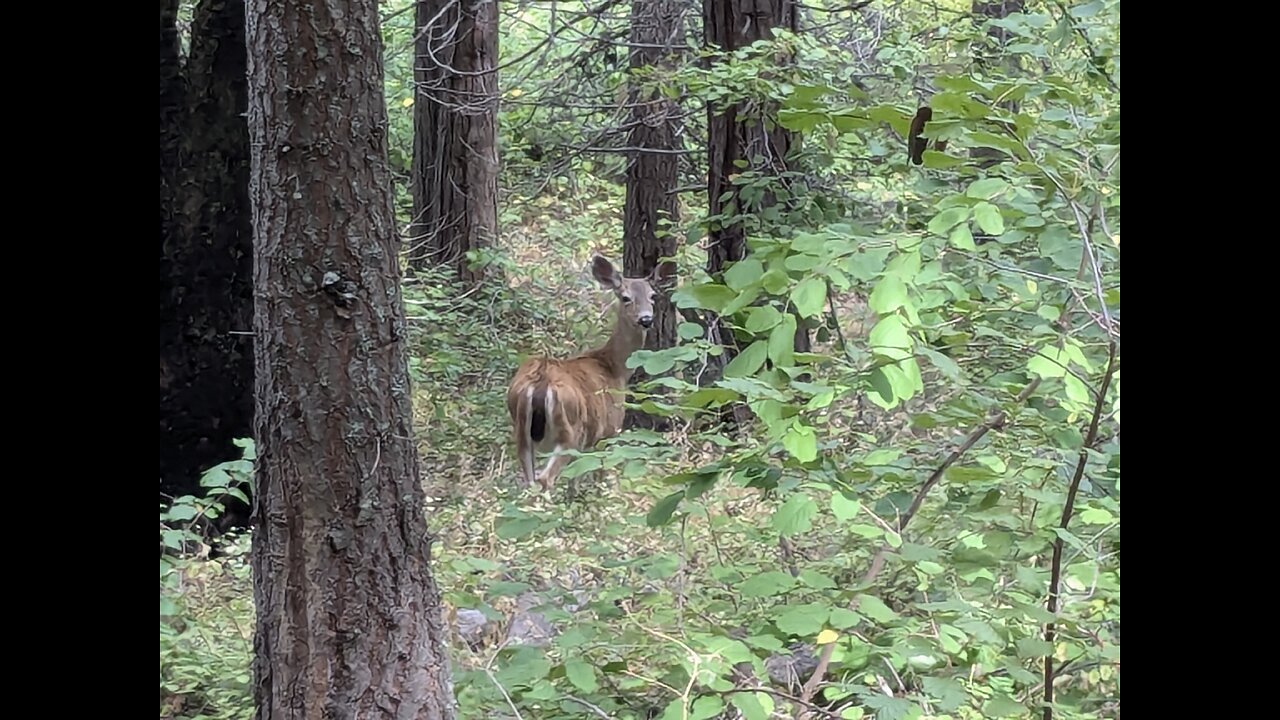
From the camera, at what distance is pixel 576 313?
10.5 m

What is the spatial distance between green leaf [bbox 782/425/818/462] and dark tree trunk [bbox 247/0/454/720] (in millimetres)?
1257

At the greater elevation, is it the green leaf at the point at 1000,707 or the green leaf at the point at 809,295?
the green leaf at the point at 809,295

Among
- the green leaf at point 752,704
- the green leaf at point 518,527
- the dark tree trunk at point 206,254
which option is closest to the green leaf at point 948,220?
the green leaf at point 752,704

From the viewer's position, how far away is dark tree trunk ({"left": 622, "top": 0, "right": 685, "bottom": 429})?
8484 mm

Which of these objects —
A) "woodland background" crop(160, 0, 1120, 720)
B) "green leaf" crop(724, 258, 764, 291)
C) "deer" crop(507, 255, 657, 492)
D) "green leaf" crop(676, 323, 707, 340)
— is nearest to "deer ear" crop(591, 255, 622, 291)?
"deer" crop(507, 255, 657, 492)

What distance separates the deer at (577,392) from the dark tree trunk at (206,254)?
6.78 ft

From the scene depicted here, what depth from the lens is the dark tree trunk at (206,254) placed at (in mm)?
5375

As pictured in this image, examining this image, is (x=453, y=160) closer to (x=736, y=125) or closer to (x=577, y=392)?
(x=577, y=392)

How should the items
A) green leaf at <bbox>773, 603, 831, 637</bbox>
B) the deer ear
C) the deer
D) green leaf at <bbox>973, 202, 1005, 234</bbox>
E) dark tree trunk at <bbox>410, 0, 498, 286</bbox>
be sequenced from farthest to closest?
dark tree trunk at <bbox>410, 0, 498, 286</bbox>
the deer ear
the deer
green leaf at <bbox>773, 603, 831, 637</bbox>
green leaf at <bbox>973, 202, 1005, 234</bbox>

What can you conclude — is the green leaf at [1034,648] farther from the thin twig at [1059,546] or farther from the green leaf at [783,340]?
the green leaf at [783,340]

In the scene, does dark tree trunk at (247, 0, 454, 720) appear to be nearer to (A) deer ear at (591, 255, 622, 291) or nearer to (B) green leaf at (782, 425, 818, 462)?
(B) green leaf at (782, 425, 818, 462)
